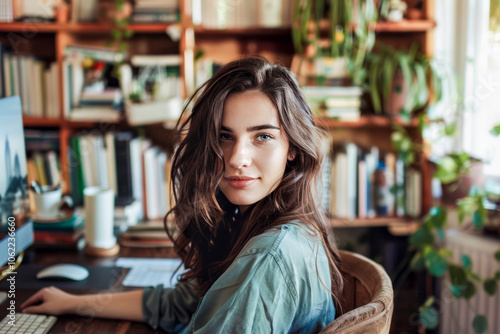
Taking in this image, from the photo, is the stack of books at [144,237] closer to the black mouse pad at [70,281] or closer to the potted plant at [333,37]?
the black mouse pad at [70,281]

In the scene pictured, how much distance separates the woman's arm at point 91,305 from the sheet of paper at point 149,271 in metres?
0.15

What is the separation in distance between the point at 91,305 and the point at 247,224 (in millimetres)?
414

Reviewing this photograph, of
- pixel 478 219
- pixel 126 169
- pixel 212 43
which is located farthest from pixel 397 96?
pixel 126 169

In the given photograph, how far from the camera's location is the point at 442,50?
2223 millimetres

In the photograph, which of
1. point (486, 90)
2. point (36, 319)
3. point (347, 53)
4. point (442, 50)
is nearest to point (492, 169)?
point (486, 90)

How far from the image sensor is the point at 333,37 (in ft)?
6.67

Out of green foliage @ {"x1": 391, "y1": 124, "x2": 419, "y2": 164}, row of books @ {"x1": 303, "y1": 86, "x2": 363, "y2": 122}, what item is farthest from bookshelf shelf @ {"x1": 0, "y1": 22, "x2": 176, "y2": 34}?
green foliage @ {"x1": 391, "y1": 124, "x2": 419, "y2": 164}

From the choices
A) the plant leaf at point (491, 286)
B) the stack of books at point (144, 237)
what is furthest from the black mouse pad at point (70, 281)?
the plant leaf at point (491, 286)

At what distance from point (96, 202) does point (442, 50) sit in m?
1.61

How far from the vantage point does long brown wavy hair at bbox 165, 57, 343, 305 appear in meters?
1.00

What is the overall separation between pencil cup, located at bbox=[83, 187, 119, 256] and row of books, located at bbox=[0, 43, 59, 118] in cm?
84

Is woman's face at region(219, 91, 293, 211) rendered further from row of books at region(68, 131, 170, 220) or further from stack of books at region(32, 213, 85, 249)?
row of books at region(68, 131, 170, 220)

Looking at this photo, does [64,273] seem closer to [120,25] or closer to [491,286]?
[120,25]

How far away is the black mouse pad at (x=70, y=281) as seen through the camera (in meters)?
1.28
